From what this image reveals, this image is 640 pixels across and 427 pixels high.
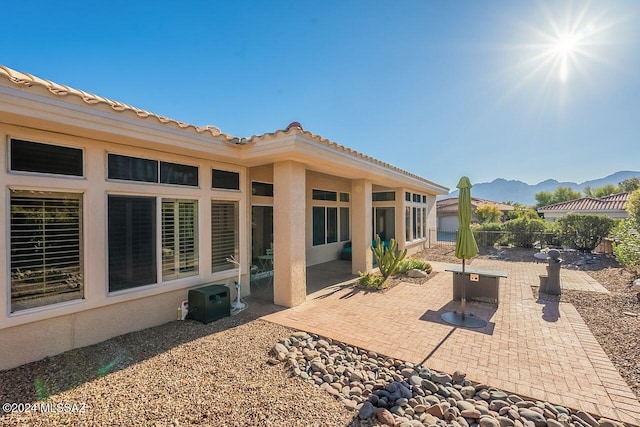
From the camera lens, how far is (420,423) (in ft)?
10.9

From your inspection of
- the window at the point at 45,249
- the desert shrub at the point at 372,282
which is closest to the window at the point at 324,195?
the desert shrub at the point at 372,282

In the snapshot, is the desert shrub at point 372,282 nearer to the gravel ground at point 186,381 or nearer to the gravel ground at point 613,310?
the gravel ground at point 186,381

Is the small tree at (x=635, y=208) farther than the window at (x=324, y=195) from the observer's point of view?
No

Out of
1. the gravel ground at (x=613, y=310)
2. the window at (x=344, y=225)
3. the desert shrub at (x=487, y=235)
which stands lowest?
the gravel ground at (x=613, y=310)

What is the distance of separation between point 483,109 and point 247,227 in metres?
11.8

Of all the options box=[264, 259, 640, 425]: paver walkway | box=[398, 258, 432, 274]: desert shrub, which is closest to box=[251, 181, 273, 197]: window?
box=[264, 259, 640, 425]: paver walkway

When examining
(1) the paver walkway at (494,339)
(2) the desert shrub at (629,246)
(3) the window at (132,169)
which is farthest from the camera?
(2) the desert shrub at (629,246)

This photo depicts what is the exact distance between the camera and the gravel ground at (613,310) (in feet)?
15.3

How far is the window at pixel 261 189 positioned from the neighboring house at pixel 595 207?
76.2 ft

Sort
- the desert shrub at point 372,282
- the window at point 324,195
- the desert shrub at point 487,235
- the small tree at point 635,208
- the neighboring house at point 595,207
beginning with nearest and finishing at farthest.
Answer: the desert shrub at point 372,282
the small tree at point 635,208
the window at point 324,195
the desert shrub at point 487,235
the neighboring house at point 595,207

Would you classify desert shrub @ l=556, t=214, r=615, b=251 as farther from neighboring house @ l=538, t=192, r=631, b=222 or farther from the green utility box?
the green utility box

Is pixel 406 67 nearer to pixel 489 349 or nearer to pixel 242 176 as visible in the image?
pixel 242 176

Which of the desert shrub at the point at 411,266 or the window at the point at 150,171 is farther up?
the window at the point at 150,171

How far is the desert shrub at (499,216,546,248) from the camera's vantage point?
17.5 metres
